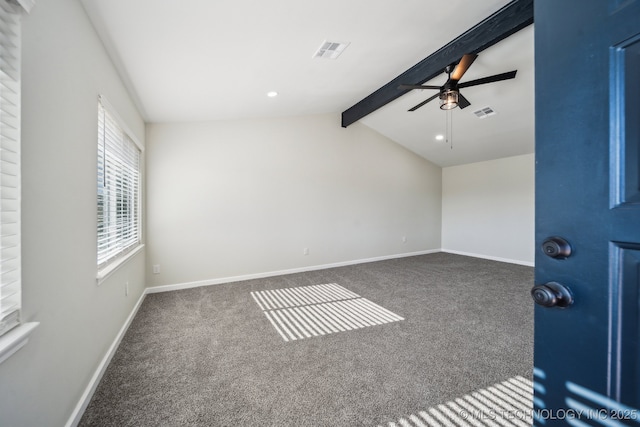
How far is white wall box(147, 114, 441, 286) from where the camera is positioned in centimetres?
409

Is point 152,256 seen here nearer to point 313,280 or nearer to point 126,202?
point 126,202

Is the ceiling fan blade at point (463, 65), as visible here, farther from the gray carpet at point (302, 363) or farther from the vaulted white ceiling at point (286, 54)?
the gray carpet at point (302, 363)

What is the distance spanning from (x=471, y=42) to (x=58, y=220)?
3683mm

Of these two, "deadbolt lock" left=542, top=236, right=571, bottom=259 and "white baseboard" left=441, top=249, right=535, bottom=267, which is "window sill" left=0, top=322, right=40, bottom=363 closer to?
"deadbolt lock" left=542, top=236, right=571, bottom=259

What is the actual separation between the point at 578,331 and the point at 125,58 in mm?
3279

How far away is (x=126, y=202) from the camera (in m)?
3.07

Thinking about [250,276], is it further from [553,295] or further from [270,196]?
[553,295]

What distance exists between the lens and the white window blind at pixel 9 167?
3.42 ft

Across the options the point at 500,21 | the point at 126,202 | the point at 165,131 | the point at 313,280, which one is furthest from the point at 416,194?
the point at 126,202

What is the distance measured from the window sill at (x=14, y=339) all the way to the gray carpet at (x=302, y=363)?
2.70ft

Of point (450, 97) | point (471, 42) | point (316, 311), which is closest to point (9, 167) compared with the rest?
point (316, 311)

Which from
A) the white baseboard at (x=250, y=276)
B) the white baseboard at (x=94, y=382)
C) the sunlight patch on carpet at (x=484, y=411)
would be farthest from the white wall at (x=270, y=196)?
the sunlight patch on carpet at (x=484, y=411)

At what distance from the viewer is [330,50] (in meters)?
2.87

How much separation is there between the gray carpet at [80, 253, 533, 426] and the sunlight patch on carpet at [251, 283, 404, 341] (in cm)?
10
